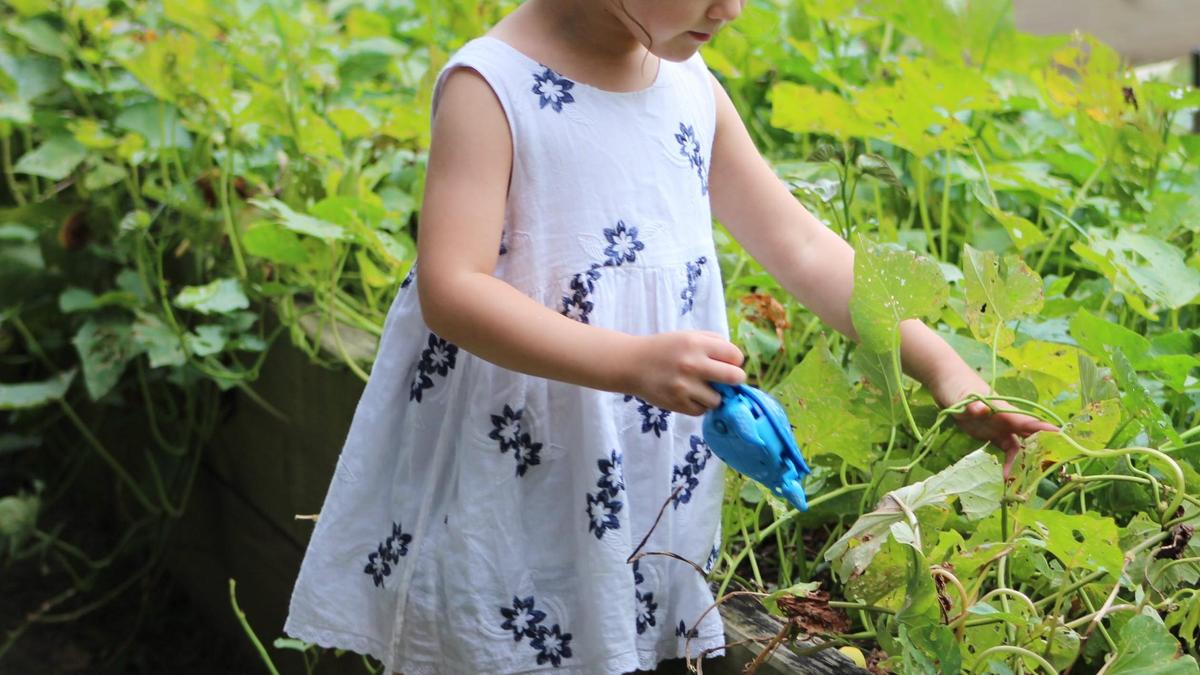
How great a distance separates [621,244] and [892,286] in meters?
0.20

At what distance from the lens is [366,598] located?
3.60ft

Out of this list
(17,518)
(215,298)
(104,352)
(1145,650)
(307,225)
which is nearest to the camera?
(1145,650)

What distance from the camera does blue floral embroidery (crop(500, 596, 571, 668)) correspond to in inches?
40.2

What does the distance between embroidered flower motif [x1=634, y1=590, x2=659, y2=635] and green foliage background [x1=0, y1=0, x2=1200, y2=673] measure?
0.32 feet

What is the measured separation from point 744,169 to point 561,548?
34cm

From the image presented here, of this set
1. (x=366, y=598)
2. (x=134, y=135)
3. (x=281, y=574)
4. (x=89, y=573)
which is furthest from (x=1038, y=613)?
(x=89, y=573)

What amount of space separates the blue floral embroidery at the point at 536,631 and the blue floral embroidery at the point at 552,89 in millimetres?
361

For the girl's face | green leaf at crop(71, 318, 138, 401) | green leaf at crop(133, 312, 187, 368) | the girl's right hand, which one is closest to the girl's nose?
the girl's face

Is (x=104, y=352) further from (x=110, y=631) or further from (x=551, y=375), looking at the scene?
(x=551, y=375)

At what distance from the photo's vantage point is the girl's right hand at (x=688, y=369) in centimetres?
85

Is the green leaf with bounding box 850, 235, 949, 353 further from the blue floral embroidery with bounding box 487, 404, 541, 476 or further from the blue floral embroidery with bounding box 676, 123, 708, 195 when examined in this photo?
the blue floral embroidery with bounding box 487, 404, 541, 476

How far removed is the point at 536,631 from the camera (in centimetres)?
103

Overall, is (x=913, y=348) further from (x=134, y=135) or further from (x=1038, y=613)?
(x=134, y=135)

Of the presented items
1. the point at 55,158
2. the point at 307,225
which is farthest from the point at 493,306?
the point at 55,158
